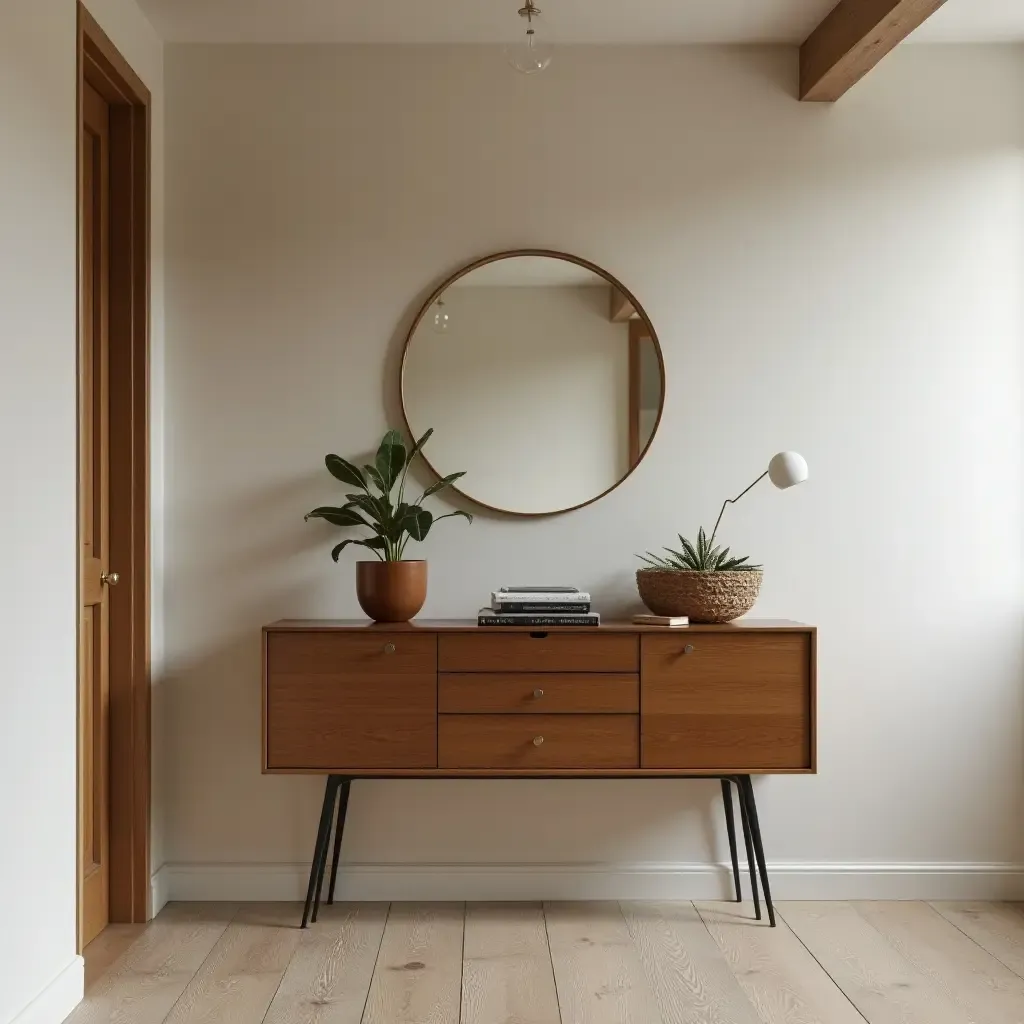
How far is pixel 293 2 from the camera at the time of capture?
2.90m

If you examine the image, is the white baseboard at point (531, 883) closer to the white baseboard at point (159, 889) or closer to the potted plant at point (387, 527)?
the white baseboard at point (159, 889)

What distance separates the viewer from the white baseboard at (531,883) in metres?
3.12

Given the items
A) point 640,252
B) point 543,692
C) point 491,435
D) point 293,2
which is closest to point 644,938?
point 543,692

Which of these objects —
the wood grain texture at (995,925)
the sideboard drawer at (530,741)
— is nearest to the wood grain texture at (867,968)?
the wood grain texture at (995,925)

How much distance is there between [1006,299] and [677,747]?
1635 mm

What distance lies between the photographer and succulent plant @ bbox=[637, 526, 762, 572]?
2973 mm

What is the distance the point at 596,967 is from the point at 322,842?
794mm

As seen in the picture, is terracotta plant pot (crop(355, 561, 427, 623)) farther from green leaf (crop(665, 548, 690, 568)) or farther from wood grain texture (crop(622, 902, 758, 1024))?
wood grain texture (crop(622, 902, 758, 1024))

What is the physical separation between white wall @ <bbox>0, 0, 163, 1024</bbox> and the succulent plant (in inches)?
60.3

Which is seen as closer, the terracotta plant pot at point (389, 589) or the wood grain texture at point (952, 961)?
the wood grain texture at point (952, 961)

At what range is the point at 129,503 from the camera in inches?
116

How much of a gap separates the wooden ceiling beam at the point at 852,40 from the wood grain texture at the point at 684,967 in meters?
2.30

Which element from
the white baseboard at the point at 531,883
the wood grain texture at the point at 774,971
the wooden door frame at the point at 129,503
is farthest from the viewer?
the white baseboard at the point at 531,883

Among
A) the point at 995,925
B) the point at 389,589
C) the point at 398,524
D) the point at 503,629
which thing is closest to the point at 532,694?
the point at 503,629
